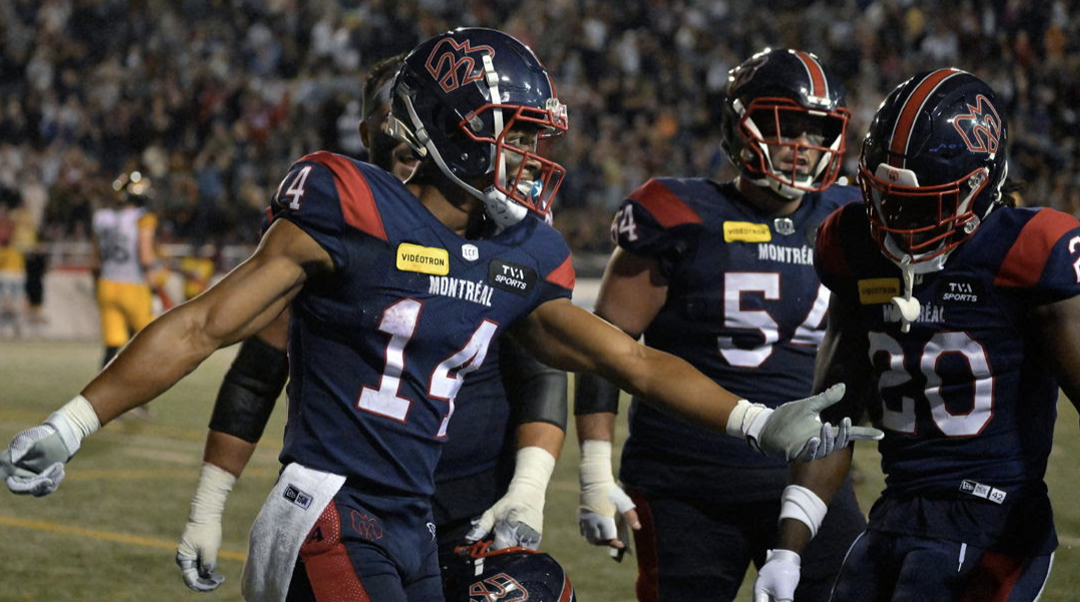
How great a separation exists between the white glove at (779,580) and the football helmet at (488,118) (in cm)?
96

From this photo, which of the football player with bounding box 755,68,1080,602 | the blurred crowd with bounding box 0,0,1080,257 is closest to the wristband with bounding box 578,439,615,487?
the football player with bounding box 755,68,1080,602

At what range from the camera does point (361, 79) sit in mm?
17719

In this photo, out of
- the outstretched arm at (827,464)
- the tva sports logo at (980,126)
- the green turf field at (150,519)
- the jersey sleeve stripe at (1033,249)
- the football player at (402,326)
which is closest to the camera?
the football player at (402,326)

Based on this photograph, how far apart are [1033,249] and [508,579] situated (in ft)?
4.30

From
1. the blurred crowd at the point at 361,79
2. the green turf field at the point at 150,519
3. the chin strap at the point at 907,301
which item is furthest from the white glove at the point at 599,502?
the blurred crowd at the point at 361,79

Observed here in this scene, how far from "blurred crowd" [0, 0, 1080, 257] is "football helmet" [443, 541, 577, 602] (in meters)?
11.5

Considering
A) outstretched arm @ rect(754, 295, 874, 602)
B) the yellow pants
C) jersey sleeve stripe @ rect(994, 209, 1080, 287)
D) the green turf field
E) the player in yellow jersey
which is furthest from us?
the yellow pants

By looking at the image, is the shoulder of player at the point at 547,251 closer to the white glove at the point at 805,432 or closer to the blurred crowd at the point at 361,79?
the white glove at the point at 805,432

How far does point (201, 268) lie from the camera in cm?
1576

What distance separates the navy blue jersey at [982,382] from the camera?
121 inches

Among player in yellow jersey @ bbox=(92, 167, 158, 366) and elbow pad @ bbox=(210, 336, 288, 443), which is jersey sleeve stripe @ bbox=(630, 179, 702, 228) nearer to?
elbow pad @ bbox=(210, 336, 288, 443)

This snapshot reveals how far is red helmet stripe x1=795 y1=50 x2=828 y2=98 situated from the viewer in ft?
13.1

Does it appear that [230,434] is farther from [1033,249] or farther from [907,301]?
[1033,249]

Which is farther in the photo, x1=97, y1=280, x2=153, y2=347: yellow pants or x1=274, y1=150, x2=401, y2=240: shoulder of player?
x1=97, y1=280, x2=153, y2=347: yellow pants
